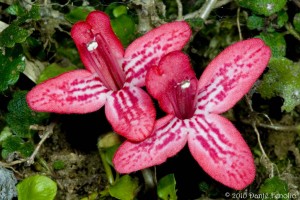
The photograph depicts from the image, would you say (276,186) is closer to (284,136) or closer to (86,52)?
(284,136)

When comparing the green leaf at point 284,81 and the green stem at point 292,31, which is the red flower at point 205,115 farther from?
the green stem at point 292,31

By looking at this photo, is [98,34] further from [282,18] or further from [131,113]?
[282,18]

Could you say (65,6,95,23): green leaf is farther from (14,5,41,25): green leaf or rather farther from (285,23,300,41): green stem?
(285,23,300,41): green stem

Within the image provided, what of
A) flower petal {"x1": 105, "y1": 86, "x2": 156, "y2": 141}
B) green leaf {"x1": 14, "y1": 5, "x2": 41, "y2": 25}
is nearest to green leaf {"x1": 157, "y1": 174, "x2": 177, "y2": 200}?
flower petal {"x1": 105, "y1": 86, "x2": 156, "y2": 141}

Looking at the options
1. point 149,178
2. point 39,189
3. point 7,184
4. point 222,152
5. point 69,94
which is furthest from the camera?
point 149,178

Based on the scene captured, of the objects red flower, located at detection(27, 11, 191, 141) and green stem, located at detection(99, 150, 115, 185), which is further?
green stem, located at detection(99, 150, 115, 185)

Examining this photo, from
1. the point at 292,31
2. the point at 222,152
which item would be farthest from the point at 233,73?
the point at 292,31

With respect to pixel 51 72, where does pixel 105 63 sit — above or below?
above
